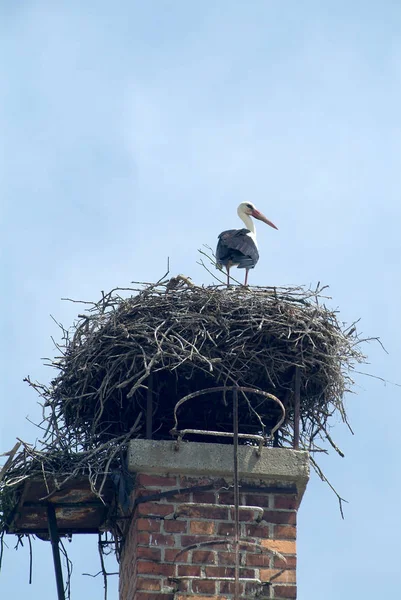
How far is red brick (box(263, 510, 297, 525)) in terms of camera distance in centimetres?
761

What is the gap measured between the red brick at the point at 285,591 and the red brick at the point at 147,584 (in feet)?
2.18

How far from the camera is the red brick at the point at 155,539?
7418 millimetres

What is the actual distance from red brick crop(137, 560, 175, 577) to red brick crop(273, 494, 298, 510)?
787 millimetres

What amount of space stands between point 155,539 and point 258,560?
0.61 metres

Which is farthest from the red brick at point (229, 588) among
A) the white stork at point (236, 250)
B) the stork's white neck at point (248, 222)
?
the stork's white neck at point (248, 222)

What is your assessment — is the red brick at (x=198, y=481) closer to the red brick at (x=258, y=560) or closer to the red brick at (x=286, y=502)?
the red brick at (x=286, y=502)

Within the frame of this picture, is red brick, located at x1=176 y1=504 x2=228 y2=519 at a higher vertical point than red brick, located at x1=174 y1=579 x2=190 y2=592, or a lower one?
higher

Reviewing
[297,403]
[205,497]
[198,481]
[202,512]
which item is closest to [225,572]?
[202,512]

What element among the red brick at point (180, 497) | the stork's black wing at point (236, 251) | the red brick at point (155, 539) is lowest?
the red brick at point (155, 539)

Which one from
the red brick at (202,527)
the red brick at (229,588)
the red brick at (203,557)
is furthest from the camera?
the red brick at (202,527)

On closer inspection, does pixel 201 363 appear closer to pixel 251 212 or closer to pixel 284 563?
pixel 284 563

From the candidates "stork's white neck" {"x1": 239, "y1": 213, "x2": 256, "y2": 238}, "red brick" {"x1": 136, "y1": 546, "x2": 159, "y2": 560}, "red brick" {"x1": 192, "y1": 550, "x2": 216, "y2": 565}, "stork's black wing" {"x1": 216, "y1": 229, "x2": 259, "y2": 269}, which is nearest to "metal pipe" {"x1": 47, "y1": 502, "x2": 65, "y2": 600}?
"red brick" {"x1": 136, "y1": 546, "x2": 159, "y2": 560}

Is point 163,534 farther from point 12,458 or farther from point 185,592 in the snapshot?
point 12,458

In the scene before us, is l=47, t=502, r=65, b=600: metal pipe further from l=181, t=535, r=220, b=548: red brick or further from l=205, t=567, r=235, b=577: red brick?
l=205, t=567, r=235, b=577: red brick
